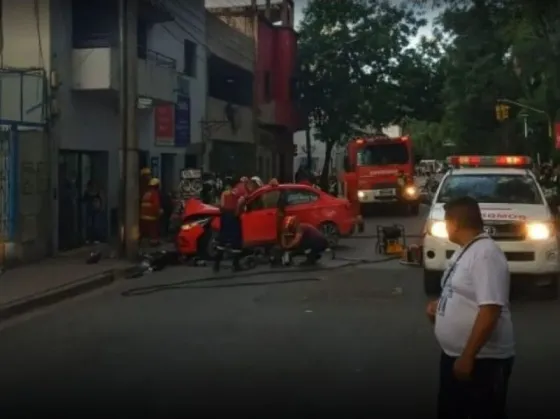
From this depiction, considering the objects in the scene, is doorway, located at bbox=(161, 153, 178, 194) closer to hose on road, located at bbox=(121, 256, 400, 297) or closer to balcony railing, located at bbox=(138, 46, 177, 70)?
balcony railing, located at bbox=(138, 46, 177, 70)

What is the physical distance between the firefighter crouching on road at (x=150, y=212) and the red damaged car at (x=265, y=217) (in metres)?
0.69

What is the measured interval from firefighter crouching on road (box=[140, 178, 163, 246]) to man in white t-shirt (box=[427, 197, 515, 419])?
51.0 ft

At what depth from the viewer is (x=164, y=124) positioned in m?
25.3

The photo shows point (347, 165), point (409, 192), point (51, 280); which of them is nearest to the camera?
point (51, 280)

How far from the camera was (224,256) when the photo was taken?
17.7m

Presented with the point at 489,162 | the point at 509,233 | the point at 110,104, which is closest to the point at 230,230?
the point at 489,162

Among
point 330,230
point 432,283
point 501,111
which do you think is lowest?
point 432,283

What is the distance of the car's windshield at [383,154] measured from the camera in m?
32.8

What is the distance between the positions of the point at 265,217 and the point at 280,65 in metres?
21.5

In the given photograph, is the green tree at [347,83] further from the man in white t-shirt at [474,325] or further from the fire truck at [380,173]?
the man in white t-shirt at [474,325]

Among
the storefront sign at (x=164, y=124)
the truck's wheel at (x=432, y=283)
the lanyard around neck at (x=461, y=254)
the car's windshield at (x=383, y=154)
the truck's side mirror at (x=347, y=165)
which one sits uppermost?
the storefront sign at (x=164, y=124)

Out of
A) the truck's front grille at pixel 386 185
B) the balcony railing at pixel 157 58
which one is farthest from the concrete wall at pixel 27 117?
the truck's front grille at pixel 386 185

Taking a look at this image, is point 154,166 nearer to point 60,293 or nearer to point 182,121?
point 182,121

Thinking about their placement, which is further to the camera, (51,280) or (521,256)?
(51,280)
